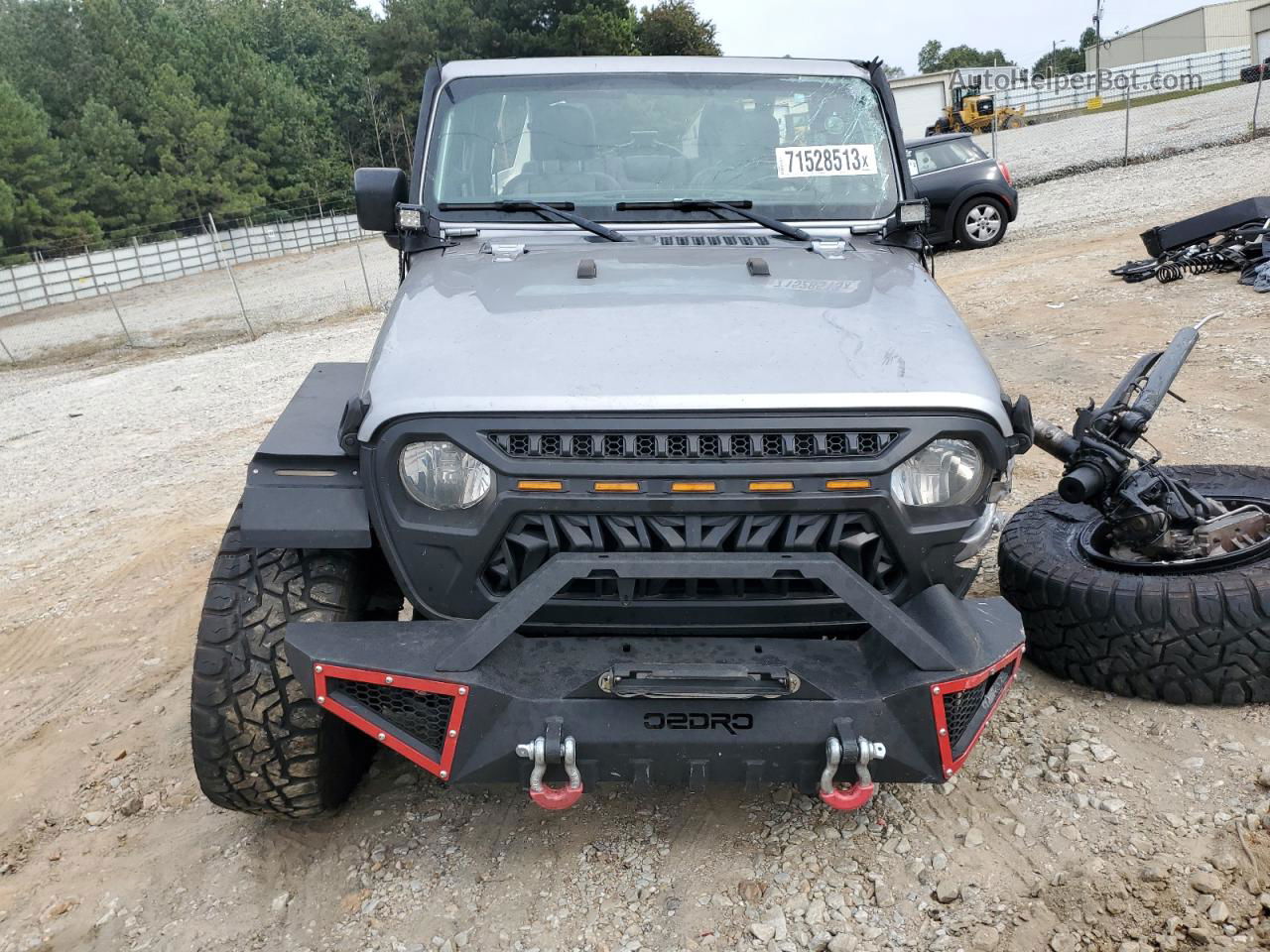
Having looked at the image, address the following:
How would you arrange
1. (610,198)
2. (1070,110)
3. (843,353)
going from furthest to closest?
(1070,110) → (610,198) → (843,353)

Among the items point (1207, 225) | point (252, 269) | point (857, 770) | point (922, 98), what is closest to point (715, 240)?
→ point (857, 770)

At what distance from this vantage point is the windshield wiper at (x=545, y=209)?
366 centimetres

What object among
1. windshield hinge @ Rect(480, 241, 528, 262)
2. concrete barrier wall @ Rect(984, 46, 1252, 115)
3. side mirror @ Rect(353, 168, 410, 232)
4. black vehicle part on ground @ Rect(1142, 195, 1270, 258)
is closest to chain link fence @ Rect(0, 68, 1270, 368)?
concrete barrier wall @ Rect(984, 46, 1252, 115)

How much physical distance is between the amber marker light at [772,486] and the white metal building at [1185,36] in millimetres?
65632

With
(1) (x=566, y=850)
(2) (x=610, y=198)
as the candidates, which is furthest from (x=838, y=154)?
(1) (x=566, y=850)

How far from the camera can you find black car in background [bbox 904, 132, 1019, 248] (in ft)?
46.8

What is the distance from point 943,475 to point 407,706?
4.71ft

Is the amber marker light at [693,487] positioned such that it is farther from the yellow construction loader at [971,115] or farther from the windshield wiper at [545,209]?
the yellow construction loader at [971,115]

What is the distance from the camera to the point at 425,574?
261 cm

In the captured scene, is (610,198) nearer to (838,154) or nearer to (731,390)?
(838,154)

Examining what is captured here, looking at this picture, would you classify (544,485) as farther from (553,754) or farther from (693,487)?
(553,754)

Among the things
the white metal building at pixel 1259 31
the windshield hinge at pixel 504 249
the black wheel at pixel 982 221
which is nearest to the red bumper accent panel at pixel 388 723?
the windshield hinge at pixel 504 249

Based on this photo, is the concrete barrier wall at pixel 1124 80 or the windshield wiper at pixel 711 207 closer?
the windshield wiper at pixel 711 207

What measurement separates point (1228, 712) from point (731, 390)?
7.04ft
